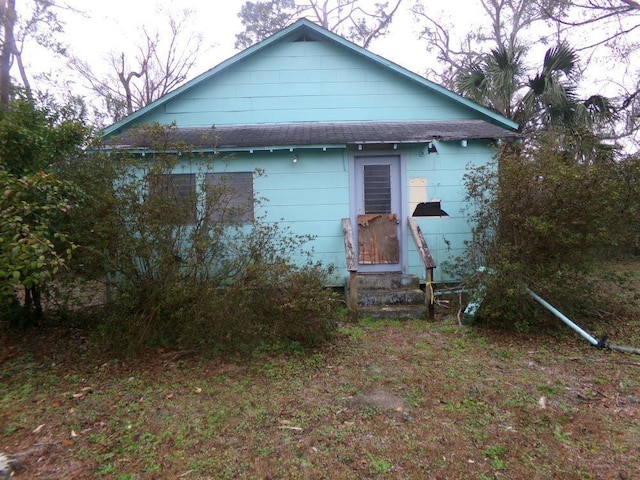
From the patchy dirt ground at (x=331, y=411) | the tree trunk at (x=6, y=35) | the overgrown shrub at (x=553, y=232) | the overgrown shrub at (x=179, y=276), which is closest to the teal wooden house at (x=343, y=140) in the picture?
the overgrown shrub at (x=553, y=232)

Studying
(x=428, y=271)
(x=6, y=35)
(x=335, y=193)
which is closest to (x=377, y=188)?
(x=335, y=193)

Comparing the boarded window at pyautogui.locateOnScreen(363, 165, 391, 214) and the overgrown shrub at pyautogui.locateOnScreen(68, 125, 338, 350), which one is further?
the boarded window at pyautogui.locateOnScreen(363, 165, 391, 214)

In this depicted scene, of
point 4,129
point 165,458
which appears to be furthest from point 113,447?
point 4,129

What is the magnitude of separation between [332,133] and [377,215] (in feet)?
6.02

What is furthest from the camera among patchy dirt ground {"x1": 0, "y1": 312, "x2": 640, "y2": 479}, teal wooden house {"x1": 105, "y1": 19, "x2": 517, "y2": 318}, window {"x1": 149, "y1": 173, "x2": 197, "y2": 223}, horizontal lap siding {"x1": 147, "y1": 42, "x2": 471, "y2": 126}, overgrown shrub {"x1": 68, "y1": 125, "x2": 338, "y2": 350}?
horizontal lap siding {"x1": 147, "y1": 42, "x2": 471, "y2": 126}

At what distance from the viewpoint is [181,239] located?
4938 millimetres

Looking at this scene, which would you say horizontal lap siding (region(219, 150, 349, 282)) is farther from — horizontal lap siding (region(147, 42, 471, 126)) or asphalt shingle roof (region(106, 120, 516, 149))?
horizontal lap siding (region(147, 42, 471, 126))

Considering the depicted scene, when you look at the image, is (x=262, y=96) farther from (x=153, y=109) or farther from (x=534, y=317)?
(x=534, y=317)

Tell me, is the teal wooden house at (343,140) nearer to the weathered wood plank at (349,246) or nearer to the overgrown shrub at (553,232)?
the weathered wood plank at (349,246)

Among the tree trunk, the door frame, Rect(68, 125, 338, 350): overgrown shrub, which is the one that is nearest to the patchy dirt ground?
Rect(68, 125, 338, 350): overgrown shrub

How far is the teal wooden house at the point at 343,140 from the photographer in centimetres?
749

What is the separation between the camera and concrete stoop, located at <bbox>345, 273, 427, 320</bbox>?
6375mm

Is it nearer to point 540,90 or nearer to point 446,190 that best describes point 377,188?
point 446,190

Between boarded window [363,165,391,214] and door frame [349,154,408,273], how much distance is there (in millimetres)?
167
